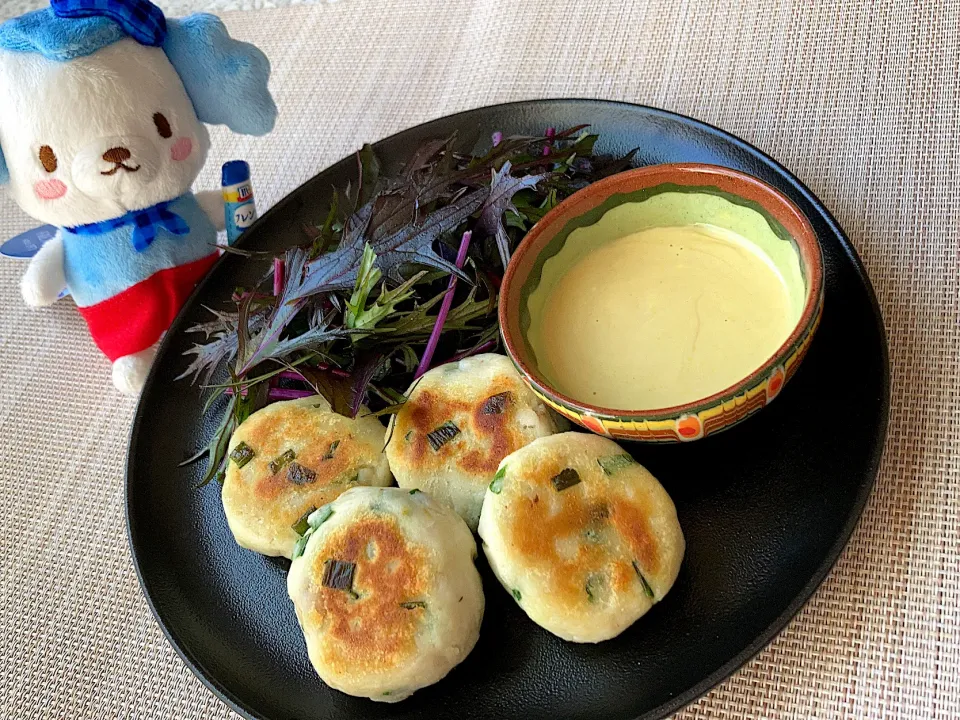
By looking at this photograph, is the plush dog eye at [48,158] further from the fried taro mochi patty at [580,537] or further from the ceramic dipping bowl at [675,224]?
the fried taro mochi patty at [580,537]

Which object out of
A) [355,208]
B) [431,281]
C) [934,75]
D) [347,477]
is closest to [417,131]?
[355,208]

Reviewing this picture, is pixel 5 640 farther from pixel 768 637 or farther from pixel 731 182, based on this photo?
pixel 731 182

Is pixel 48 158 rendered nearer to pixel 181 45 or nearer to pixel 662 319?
pixel 181 45

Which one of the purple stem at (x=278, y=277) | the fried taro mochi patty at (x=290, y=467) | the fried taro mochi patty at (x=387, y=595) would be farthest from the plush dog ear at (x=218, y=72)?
the fried taro mochi patty at (x=387, y=595)

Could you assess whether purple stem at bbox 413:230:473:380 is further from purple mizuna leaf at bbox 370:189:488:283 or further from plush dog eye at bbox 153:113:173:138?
plush dog eye at bbox 153:113:173:138

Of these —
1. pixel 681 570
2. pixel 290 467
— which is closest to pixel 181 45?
pixel 290 467
